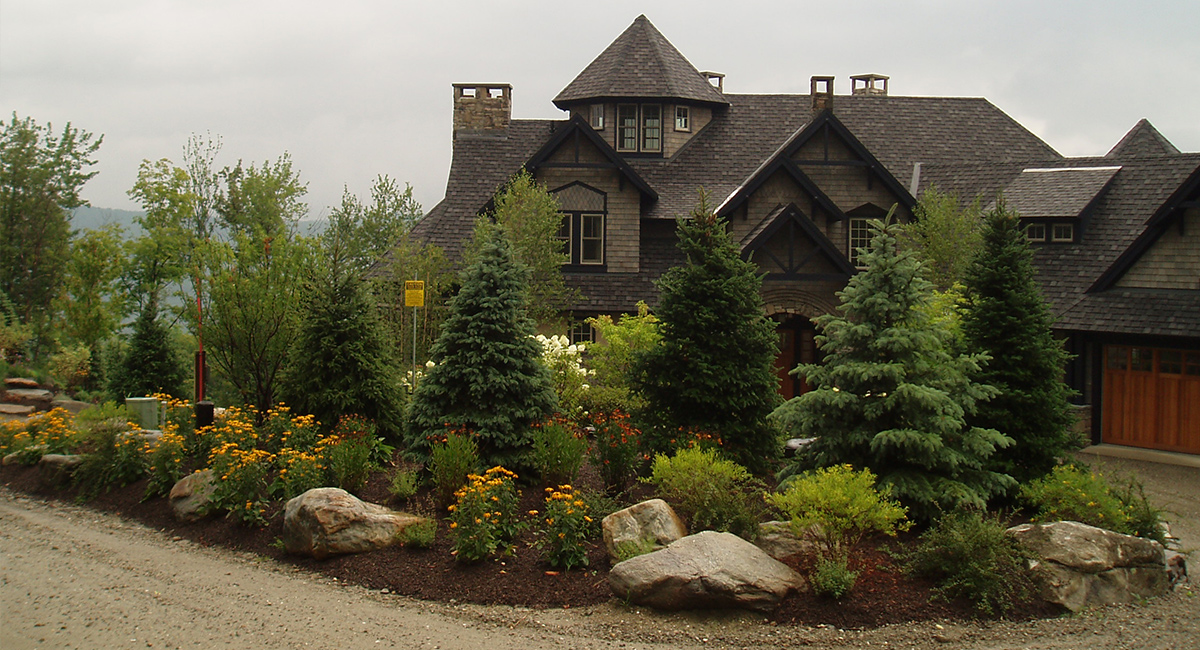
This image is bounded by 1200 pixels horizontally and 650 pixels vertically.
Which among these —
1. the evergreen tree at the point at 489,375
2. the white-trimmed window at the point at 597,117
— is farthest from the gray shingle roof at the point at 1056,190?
the evergreen tree at the point at 489,375

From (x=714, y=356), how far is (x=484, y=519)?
456 cm

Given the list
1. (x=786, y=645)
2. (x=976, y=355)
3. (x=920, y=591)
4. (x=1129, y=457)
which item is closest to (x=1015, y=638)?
(x=920, y=591)

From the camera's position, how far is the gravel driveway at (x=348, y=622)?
8.13m

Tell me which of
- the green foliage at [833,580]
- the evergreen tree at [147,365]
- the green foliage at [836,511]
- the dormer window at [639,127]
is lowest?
the green foliage at [833,580]

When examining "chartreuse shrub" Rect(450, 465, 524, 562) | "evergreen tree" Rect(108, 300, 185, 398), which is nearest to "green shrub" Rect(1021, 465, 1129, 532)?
"chartreuse shrub" Rect(450, 465, 524, 562)

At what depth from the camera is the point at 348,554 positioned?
10.2 m

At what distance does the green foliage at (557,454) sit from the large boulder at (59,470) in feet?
22.9

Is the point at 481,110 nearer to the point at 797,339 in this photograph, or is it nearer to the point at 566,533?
the point at 797,339

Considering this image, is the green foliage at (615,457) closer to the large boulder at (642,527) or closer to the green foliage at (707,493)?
the green foliage at (707,493)

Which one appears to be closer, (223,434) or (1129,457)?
(223,434)

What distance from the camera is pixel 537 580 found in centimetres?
934

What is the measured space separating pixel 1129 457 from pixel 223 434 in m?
17.4

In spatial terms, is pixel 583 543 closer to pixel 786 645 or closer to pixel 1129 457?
pixel 786 645

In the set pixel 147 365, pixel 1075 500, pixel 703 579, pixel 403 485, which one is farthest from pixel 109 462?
pixel 1075 500
